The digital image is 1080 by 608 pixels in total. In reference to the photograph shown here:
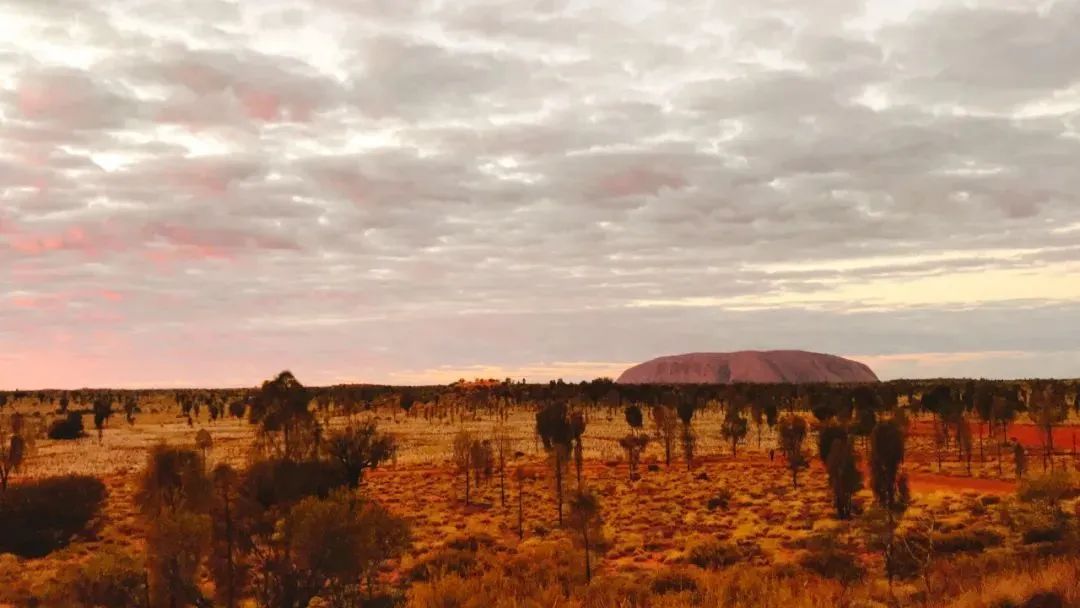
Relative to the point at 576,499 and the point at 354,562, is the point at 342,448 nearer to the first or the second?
the point at 576,499

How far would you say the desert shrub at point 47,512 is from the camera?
38.5m

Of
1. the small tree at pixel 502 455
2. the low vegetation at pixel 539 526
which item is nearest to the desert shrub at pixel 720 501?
the low vegetation at pixel 539 526

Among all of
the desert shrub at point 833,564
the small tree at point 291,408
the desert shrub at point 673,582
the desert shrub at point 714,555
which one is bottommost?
the desert shrub at point 714,555

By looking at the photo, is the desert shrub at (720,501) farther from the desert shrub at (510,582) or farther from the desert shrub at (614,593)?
the desert shrub at (614,593)

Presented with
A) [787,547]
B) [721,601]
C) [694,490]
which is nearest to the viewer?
[721,601]

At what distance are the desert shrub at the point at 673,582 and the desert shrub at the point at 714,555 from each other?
5.00 m

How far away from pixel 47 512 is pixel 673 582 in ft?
112

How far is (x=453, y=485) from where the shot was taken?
54.9 meters

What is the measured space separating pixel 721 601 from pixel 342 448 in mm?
29444

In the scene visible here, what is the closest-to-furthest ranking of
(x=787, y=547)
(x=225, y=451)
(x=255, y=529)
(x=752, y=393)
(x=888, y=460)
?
(x=255, y=529) < (x=888, y=460) < (x=787, y=547) < (x=225, y=451) < (x=752, y=393)

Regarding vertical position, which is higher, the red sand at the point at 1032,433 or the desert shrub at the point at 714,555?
the desert shrub at the point at 714,555

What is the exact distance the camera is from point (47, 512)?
41.4 m

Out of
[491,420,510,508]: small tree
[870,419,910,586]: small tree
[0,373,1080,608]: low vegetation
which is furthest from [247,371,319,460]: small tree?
[870,419,910,586]: small tree

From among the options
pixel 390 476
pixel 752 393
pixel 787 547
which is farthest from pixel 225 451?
pixel 752 393
